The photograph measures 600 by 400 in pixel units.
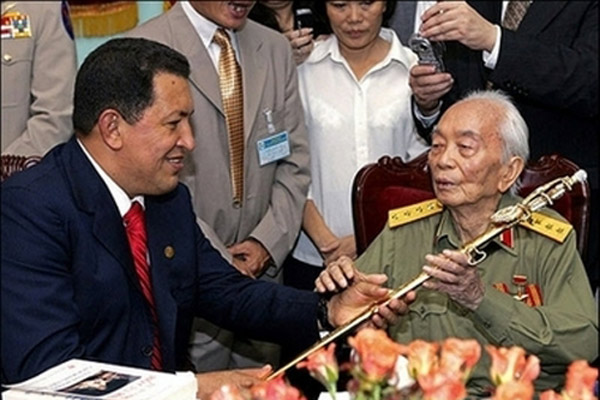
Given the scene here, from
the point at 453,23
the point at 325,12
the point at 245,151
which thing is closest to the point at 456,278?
the point at 453,23

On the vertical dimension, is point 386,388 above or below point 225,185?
above

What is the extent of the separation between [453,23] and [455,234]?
63cm

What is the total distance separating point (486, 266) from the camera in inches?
110

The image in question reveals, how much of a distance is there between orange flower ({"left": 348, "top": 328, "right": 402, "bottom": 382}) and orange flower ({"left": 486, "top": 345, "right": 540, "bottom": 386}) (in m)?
0.13

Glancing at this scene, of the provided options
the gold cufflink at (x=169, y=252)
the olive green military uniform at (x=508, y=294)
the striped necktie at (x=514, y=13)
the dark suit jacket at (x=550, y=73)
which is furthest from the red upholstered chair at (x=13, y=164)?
the striped necktie at (x=514, y=13)

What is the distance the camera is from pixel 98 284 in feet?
8.21

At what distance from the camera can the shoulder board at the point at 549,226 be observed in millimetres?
2730

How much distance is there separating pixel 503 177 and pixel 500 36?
2.02ft

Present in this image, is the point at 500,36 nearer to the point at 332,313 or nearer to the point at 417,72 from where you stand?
the point at 417,72

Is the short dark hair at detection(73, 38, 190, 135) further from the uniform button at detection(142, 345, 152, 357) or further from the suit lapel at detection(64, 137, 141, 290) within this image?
the uniform button at detection(142, 345, 152, 357)

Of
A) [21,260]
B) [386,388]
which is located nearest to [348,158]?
[21,260]

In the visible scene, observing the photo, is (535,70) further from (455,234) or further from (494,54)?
(455,234)

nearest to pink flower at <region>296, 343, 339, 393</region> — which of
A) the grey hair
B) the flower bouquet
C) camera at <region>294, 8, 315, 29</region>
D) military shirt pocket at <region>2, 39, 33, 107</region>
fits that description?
the flower bouquet

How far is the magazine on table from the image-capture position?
6.31 ft
